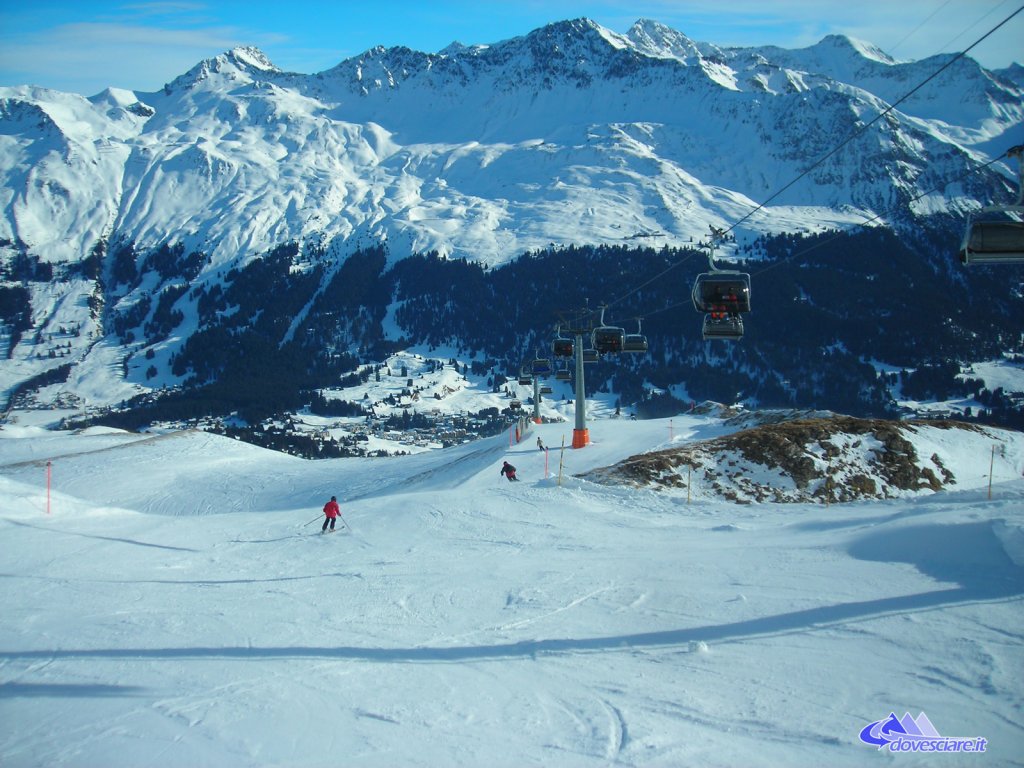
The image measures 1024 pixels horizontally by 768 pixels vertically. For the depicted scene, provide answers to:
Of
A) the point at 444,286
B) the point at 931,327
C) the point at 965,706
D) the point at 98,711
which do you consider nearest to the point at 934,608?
the point at 965,706

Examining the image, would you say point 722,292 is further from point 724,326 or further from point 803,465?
point 803,465

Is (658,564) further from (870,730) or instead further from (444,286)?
(444,286)

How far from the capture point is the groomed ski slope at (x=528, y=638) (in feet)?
27.1

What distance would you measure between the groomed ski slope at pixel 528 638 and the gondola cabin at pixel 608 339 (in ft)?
25.2

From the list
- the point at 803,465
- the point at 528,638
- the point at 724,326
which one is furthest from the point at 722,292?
the point at 803,465

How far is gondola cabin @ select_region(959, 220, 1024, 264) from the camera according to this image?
1002 centimetres

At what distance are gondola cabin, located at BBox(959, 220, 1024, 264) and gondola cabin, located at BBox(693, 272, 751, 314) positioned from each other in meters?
5.77

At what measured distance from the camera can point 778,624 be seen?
11039 millimetres

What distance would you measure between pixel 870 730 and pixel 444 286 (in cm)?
18360

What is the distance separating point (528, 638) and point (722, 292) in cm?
865

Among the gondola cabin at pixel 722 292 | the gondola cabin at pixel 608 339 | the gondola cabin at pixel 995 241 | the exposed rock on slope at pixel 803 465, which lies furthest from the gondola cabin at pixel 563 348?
the gondola cabin at pixel 995 241

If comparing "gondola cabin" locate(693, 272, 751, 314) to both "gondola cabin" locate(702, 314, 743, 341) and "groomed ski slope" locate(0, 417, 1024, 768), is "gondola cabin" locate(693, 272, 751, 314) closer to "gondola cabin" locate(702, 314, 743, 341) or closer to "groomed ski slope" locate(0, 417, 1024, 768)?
"gondola cabin" locate(702, 314, 743, 341)

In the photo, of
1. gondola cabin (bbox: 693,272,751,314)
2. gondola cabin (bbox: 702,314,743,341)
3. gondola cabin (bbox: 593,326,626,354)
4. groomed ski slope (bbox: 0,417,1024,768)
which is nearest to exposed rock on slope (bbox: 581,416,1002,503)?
gondola cabin (bbox: 593,326,626,354)

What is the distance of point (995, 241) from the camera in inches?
398
